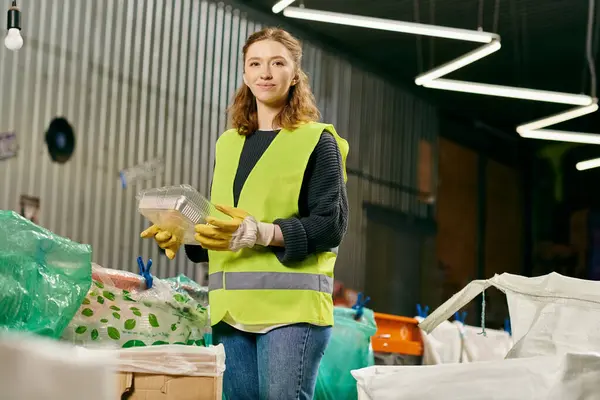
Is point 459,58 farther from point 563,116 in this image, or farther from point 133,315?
point 133,315

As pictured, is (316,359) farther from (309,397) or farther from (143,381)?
(143,381)

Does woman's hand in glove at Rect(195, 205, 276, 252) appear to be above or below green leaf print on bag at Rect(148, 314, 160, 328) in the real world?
above

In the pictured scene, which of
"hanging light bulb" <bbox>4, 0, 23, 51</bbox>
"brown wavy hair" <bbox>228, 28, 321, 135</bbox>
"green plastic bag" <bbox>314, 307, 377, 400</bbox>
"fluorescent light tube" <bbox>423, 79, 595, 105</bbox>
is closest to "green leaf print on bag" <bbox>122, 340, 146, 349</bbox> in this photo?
"brown wavy hair" <bbox>228, 28, 321, 135</bbox>

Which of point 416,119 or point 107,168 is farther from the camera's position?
point 416,119

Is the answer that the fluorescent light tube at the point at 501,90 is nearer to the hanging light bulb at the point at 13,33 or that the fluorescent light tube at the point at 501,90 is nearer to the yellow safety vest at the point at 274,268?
the hanging light bulb at the point at 13,33

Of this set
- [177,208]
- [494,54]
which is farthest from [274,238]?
[494,54]

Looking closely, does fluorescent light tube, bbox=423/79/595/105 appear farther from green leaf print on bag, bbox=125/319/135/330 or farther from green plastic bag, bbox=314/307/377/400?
green leaf print on bag, bbox=125/319/135/330

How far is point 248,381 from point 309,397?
0.15 metres

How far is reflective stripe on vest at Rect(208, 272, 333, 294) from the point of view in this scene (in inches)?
76.9

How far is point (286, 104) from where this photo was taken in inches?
83.9

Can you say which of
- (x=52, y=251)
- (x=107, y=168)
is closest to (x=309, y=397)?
(x=52, y=251)

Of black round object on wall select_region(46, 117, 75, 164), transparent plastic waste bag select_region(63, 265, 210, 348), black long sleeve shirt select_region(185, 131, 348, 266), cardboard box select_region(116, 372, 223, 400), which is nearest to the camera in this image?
cardboard box select_region(116, 372, 223, 400)

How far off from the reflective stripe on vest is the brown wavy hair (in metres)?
0.36

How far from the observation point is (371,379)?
189cm
